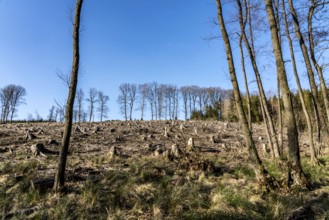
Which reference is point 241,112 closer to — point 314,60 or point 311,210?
point 311,210

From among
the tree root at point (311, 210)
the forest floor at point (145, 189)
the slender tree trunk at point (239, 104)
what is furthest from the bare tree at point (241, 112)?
the tree root at point (311, 210)

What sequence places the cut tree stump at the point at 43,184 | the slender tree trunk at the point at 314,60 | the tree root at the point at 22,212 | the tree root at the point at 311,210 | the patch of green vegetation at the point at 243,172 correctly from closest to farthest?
the tree root at the point at 22,212, the tree root at the point at 311,210, the cut tree stump at the point at 43,184, the patch of green vegetation at the point at 243,172, the slender tree trunk at the point at 314,60

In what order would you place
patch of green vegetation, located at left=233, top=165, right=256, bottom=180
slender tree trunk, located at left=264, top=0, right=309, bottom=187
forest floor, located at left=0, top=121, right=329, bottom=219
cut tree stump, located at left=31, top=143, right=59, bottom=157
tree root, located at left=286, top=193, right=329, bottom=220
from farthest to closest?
cut tree stump, located at left=31, top=143, right=59, bottom=157 < patch of green vegetation, located at left=233, top=165, right=256, bottom=180 < slender tree trunk, located at left=264, top=0, right=309, bottom=187 < forest floor, located at left=0, top=121, right=329, bottom=219 < tree root, located at left=286, top=193, right=329, bottom=220

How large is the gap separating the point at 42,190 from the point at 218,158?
19.7ft

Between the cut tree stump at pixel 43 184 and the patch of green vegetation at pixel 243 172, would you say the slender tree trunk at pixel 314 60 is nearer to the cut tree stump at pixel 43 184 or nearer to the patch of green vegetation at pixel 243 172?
the patch of green vegetation at pixel 243 172

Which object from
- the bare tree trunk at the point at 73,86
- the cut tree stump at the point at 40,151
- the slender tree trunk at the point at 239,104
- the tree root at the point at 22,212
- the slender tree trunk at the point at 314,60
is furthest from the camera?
the slender tree trunk at the point at 314,60

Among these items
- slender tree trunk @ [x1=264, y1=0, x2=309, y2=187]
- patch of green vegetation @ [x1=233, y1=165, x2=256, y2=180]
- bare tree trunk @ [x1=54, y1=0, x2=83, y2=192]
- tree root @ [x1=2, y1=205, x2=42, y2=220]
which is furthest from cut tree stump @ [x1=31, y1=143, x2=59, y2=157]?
slender tree trunk @ [x1=264, y1=0, x2=309, y2=187]

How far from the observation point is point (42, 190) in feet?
16.4

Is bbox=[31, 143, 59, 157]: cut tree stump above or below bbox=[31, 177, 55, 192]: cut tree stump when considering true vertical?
above

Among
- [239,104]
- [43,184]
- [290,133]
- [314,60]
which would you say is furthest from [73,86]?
[314,60]

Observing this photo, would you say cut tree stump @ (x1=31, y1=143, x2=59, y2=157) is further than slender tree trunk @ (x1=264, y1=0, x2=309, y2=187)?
Yes

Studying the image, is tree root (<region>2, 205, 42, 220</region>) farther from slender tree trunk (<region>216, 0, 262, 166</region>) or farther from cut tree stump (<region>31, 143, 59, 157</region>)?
slender tree trunk (<region>216, 0, 262, 166</region>)

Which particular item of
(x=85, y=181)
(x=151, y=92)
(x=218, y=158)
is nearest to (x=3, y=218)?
(x=85, y=181)

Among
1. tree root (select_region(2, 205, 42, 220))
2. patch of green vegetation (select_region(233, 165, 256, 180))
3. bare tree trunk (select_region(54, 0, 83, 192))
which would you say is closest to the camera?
tree root (select_region(2, 205, 42, 220))
